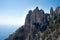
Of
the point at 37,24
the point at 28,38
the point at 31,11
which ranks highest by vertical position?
the point at 31,11

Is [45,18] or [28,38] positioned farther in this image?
[45,18]

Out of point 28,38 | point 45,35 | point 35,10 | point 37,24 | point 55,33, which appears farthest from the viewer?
point 35,10

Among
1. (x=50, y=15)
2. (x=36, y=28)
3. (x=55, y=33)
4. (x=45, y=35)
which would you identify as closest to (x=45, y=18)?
(x=50, y=15)

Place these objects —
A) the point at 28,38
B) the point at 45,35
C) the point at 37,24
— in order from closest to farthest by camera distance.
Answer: the point at 45,35
the point at 28,38
the point at 37,24

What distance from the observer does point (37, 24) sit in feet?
352

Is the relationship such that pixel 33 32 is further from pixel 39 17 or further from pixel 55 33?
pixel 55 33

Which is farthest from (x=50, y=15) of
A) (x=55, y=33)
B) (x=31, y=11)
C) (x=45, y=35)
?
(x=55, y=33)

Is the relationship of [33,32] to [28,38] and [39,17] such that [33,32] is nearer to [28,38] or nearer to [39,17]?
[28,38]

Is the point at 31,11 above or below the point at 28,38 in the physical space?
above

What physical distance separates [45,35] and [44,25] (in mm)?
27303

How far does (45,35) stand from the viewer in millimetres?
80438

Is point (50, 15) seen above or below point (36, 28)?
above

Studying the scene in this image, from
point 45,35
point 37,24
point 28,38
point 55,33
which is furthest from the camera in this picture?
point 37,24

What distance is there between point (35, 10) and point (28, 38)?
21972mm
